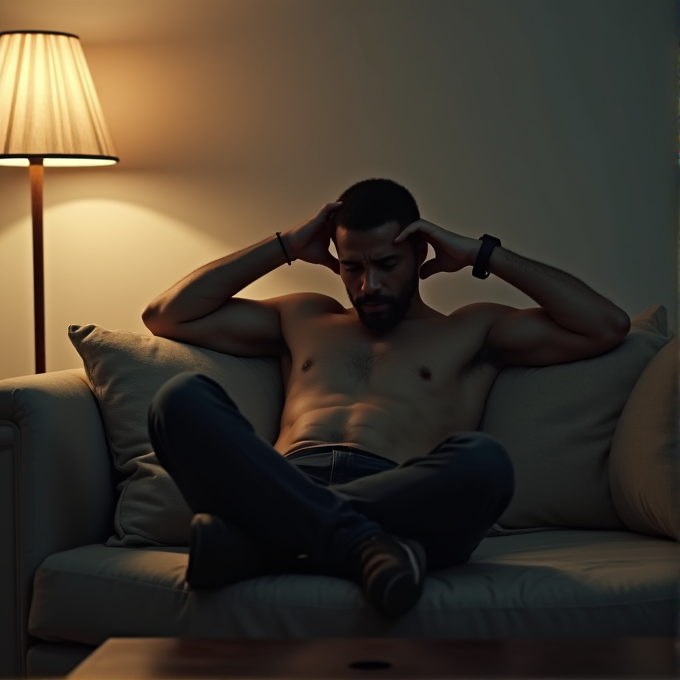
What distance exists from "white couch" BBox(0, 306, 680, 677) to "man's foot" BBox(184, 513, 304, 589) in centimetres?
3

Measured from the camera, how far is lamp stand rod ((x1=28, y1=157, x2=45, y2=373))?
2564mm

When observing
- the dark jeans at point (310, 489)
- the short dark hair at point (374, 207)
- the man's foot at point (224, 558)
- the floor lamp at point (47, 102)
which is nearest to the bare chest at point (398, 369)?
the short dark hair at point (374, 207)

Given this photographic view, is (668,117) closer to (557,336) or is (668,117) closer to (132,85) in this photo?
(557,336)

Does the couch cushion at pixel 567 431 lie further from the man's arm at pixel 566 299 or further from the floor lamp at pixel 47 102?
the floor lamp at pixel 47 102

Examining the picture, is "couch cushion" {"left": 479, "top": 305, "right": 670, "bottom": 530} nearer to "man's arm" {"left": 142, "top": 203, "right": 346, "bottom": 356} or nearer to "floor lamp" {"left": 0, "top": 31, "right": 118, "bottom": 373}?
"man's arm" {"left": 142, "top": 203, "right": 346, "bottom": 356}

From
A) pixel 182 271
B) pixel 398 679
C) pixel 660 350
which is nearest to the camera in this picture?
pixel 398 679

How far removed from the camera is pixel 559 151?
264cm

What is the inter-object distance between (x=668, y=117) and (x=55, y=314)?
5.82 ft

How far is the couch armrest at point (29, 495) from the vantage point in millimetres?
1793

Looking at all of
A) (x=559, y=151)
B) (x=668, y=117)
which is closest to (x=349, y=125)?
(x=559, y=151)

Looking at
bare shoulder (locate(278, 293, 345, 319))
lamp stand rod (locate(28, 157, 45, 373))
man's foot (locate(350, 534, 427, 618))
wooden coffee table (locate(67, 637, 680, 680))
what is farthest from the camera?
lamp stand rod (locate(28, 157, 45, 373))

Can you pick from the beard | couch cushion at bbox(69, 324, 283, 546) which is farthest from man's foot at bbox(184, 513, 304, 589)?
the beard

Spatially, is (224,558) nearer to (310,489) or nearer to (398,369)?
(310,489)

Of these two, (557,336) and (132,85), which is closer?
(557,336)
